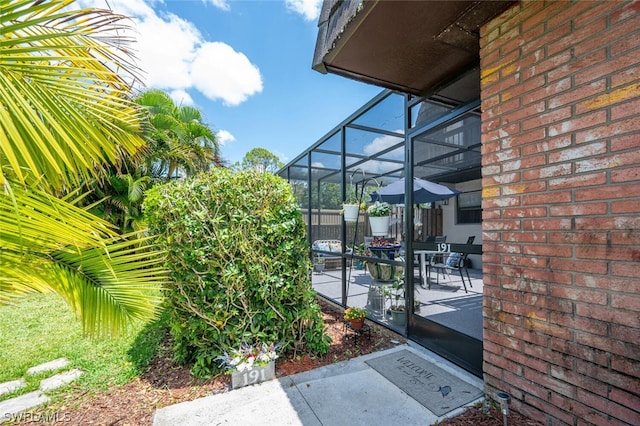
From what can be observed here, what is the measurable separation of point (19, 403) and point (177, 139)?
6016 mm

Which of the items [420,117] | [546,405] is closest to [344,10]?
[420,117]

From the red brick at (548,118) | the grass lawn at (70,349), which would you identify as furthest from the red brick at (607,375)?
the grass lawn at (70,349)

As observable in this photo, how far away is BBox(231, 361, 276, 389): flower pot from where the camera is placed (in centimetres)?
235

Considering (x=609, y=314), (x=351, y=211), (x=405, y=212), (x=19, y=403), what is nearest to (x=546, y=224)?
(x=609, y=314)

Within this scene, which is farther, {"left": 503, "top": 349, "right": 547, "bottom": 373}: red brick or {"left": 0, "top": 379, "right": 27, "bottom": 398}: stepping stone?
{"left": 0, "top": 379, "right": 27, "bottom": 398}: stepping stone

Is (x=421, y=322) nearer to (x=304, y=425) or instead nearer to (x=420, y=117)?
(x=304, y=425)

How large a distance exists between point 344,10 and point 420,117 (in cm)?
161

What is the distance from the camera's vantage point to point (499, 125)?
188cm

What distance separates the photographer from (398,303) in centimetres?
350

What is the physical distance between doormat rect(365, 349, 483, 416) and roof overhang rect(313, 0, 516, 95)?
104 inches

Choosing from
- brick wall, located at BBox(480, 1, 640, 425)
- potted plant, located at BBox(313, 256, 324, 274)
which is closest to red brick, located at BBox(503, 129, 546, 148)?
brick wall, located at BBox(480, 1, 640, 425)

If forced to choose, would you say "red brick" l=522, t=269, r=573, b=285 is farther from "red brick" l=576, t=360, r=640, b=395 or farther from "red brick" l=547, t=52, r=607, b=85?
"red brick" l=547, t=52, r=607, b=85

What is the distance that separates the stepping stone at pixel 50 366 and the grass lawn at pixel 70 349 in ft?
0.16

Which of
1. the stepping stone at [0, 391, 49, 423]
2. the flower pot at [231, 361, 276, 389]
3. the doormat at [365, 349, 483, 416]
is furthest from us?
the flower pot at [231, 361, 276, 389]
